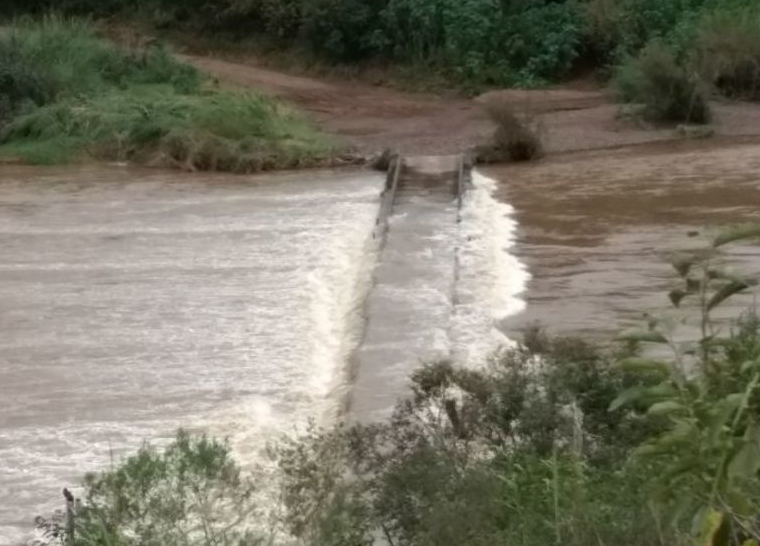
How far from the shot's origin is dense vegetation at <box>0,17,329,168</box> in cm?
2155

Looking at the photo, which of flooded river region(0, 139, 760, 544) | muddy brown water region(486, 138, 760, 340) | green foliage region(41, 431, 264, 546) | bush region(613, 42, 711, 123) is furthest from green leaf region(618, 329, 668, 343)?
bush region(613, 42, 711, 123)

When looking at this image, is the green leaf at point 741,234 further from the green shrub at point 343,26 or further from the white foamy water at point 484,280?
the green shrub at point 343,26

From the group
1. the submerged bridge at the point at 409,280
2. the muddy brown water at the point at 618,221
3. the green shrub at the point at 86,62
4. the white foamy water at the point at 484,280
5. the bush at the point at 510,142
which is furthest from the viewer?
the green shrub at the point at 86,62

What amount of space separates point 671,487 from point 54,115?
20.6 meters

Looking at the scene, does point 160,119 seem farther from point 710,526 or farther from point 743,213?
point 710,526

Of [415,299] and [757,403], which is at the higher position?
[757,403]

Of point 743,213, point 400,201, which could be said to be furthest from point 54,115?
point 743,213

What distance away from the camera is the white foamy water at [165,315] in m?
9.52

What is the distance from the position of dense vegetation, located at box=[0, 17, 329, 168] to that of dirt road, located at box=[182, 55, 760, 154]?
1.21m

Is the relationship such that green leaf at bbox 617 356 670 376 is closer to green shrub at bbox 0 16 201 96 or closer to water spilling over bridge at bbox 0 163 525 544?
water spilling over bridge at bbox 0 163 525 544

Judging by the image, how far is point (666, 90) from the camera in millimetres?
23156

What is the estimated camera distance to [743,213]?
15.7 metres

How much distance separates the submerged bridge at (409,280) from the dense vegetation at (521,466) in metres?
1.92

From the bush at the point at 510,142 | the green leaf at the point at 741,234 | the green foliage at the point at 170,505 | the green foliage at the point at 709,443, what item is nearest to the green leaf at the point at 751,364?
the green foliage at the point at 709,443
